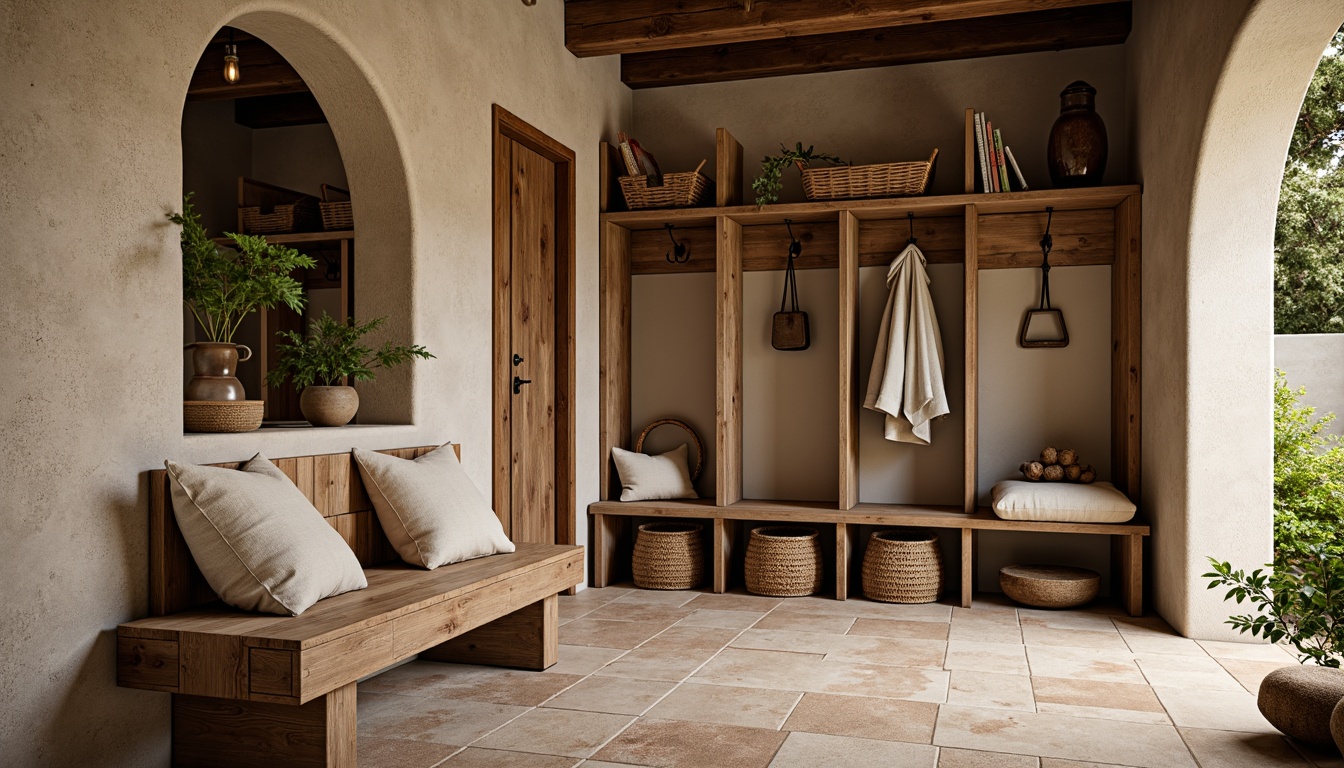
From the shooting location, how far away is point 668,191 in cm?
515

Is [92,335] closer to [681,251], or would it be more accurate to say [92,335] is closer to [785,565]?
[785,565]

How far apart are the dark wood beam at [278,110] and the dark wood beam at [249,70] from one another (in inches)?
27.5

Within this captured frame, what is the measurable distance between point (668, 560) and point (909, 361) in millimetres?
1500

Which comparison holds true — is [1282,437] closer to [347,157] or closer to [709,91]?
[709,91]

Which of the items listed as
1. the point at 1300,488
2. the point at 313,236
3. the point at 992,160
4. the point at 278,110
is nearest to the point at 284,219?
the point at 313,236

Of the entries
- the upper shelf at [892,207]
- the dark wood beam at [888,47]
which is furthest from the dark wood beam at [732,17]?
the upper shelf at [892,207]

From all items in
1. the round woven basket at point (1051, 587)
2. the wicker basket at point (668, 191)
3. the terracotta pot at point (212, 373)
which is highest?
the wicker basket at point (668, 191)

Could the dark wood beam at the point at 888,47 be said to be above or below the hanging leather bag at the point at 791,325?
above

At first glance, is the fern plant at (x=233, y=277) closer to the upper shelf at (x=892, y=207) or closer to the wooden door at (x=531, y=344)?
the wooden door at (x=531, y=344)

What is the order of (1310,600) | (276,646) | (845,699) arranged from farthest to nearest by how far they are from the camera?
(845,699) → (1310,600) → (276,646)

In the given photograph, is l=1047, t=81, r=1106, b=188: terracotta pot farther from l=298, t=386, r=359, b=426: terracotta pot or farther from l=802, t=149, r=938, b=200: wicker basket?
l=298, t=386, r=359, b=426: terracotta pot

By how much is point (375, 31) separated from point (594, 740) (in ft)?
7.60

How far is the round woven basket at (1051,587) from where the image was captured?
14.7ft

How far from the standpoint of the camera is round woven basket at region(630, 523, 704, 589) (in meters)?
5.00
